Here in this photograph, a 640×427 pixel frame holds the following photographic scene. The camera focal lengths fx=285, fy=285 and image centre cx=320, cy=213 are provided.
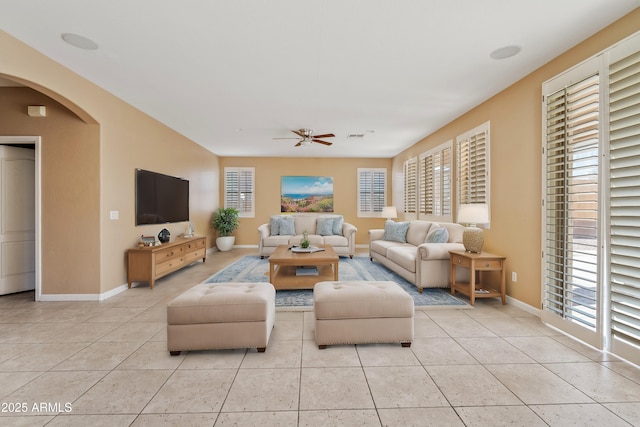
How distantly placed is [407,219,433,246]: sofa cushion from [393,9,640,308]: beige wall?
134cm

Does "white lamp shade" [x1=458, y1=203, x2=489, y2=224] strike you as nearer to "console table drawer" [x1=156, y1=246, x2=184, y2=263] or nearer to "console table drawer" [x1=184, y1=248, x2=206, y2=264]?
"console table drawer" [x1=156, y1=246, x2=184, y2=263]

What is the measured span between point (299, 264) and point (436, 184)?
3356 mm

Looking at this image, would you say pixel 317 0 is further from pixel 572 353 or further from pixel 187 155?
pixel 187 155

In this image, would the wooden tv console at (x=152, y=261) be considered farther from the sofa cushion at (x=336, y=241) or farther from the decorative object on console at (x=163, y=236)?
the sofa cushion at (x=336, y=241)

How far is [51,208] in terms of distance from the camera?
3.71m

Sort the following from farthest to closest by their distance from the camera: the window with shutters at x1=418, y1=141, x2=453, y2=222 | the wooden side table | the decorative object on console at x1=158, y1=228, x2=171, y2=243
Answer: the window with shutters at x1=418, y1=141, x2=453, y2=222
the decorative object on console at x1=158, y1=228, x2=171, y2=243
the wooden side table

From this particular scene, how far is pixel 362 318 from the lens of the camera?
2436mm

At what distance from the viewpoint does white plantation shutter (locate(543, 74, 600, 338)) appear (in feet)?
8.03

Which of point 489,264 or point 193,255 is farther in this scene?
point 193,255

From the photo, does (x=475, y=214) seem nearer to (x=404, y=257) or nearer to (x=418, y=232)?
(x=404, y=257)

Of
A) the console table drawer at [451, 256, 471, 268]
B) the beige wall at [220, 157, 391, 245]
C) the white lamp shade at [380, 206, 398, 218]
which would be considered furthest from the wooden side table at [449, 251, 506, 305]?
the beige wall at [220, 157, 391, 245]

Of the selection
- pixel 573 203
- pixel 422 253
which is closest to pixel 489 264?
pixel 422 253

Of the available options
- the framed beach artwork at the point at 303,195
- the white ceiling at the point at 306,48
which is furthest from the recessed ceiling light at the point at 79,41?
the framed beach artwork at the point at 303,195

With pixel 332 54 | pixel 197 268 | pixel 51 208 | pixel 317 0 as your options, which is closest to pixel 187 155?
pixel 197 268
